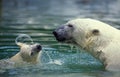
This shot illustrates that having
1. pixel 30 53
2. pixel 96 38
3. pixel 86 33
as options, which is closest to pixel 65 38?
pixel 86 33

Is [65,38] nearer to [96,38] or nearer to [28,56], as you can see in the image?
[96,38]

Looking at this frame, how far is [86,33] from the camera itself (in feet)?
26.8

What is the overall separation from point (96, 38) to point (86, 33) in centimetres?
23

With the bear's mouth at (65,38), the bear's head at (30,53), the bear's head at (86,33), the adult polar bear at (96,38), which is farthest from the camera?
the bear's head at (30,53)

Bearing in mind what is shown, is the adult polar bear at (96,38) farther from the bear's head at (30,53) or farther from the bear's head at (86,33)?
the bear's head at (30,53)

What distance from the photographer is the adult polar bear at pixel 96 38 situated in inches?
310

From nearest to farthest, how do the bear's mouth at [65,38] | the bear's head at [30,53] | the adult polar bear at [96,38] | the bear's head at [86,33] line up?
the adult polar bear at [96,38], the bear's head at [86,33], the bear's mouth at [65,38], the bear's head at [30,53]

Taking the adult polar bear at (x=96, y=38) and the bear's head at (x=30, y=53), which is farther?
the bear's head at (x=30, y=53)

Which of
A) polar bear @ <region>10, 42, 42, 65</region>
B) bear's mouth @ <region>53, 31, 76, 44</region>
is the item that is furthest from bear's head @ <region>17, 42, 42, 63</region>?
bear's mouth @ <region>53, 31, 76, 44</region>

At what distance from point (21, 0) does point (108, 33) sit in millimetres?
29701

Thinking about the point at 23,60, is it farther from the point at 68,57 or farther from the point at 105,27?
the point at 105,27

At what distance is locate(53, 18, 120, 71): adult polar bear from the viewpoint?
7871 millimetres

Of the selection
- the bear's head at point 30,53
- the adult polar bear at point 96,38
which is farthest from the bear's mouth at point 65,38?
the bear's head at point 30,53

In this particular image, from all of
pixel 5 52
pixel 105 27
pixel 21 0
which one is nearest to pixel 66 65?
pixel 105 27
